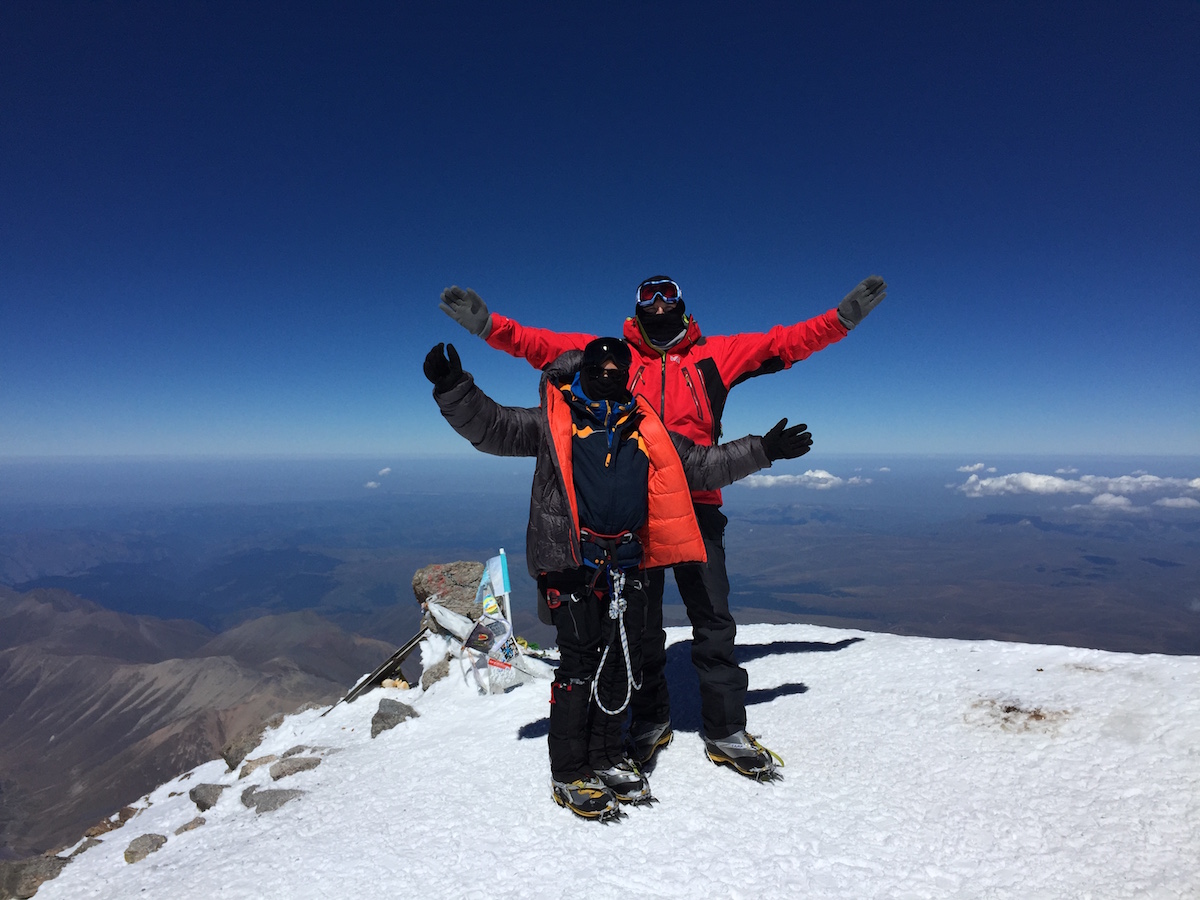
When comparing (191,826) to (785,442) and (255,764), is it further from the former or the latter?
(785,442)

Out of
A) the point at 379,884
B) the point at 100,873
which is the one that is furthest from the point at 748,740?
the point at 100,873

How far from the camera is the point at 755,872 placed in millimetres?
3375

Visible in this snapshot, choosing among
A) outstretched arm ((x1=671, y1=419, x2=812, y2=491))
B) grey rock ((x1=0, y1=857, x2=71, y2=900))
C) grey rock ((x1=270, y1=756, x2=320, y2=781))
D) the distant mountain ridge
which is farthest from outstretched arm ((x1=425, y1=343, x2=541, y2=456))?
the distant mountain ridge

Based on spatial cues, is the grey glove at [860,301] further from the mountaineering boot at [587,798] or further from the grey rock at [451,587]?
the grey rock at [451,587]

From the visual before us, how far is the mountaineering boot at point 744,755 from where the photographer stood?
Answer: 446 centimetres

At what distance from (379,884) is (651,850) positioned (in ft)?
6.57

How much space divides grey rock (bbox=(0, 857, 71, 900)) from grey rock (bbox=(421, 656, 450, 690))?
15.4 ft

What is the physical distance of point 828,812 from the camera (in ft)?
13.0

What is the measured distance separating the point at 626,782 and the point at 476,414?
3384mm

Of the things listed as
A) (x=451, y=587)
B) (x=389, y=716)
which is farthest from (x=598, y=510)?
(x=451, y=587)

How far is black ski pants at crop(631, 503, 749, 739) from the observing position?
4789 mm

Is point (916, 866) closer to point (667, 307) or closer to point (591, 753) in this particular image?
point (591, 753)

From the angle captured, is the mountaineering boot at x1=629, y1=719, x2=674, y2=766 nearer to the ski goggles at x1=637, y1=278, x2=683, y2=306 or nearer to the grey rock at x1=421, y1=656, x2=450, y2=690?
the ski goggles at x1=637, y1=278, x2=683, y2=306

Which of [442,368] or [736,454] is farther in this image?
[736,454]
